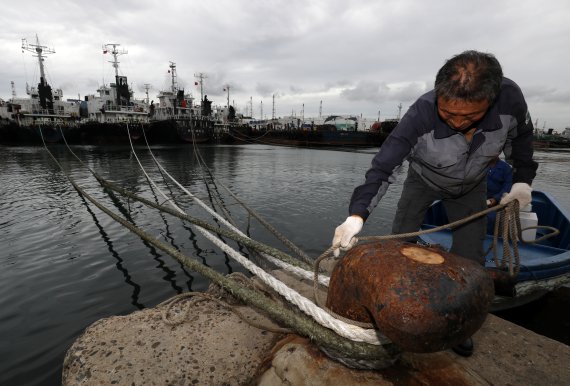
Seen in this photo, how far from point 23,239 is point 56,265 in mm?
1873

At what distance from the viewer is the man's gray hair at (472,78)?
169 centimetres

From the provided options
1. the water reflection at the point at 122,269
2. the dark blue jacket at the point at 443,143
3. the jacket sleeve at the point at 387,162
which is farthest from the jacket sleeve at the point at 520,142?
the water reflection at the point at 122,269

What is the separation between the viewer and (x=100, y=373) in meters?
1.89

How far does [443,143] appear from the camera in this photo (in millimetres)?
2119

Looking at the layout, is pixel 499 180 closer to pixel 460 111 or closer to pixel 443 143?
pixel 443 143

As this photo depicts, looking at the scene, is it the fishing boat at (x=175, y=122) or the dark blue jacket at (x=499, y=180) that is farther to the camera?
the fishing boat at (x=175, y=122)

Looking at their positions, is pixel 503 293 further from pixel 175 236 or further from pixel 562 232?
pixel 175 236

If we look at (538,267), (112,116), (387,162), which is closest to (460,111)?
(387,162)

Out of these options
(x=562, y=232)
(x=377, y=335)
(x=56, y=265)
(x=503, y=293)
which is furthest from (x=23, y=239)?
(x=562, y=232)

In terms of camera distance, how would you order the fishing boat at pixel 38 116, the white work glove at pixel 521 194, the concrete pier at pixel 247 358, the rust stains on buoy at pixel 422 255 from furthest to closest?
the fishing boat at pixel 38 116 < the white work glove at pixel 521 194 < the concrete pier at pixel 247 358 < the rust stains on buoy at pixel 422 255

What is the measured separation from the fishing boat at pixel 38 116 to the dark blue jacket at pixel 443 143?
36.2m

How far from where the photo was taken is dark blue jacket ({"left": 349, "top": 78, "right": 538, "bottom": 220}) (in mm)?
2055

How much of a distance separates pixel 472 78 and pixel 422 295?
50.5 inches

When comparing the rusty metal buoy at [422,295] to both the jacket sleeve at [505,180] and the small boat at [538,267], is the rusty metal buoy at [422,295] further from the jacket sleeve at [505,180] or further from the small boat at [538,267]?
the jacket sleeve at [505,180]
